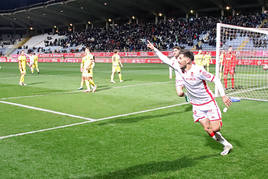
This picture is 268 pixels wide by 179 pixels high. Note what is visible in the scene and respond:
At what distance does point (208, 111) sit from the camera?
5.15 meters

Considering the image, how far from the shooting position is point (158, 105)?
10141mm

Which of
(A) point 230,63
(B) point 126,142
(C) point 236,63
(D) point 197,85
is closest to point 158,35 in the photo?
(C) point 236,63

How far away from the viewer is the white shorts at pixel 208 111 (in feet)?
16.8

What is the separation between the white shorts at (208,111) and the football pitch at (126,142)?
26.8 inches

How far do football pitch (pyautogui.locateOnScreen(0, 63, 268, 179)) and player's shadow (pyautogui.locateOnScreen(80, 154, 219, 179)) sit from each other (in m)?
0.01

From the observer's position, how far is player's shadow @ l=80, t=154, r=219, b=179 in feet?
14.5

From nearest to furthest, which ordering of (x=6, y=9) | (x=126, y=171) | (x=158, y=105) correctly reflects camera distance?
1. (x=126, y=171)
2. (x=158, y=105)
3. (x=6, y=9)

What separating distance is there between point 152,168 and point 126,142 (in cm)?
144

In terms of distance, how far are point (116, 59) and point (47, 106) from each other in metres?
8.26

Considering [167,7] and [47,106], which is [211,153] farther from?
[167,7]

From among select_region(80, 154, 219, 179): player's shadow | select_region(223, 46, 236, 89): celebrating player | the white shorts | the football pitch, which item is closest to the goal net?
select_region(223, 46, 236, 89): celebrating player

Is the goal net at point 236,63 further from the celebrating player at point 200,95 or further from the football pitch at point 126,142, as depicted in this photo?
the celebrating player at point 200,95

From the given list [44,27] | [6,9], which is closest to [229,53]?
[44,27]

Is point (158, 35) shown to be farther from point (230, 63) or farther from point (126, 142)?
point (126, 142)
